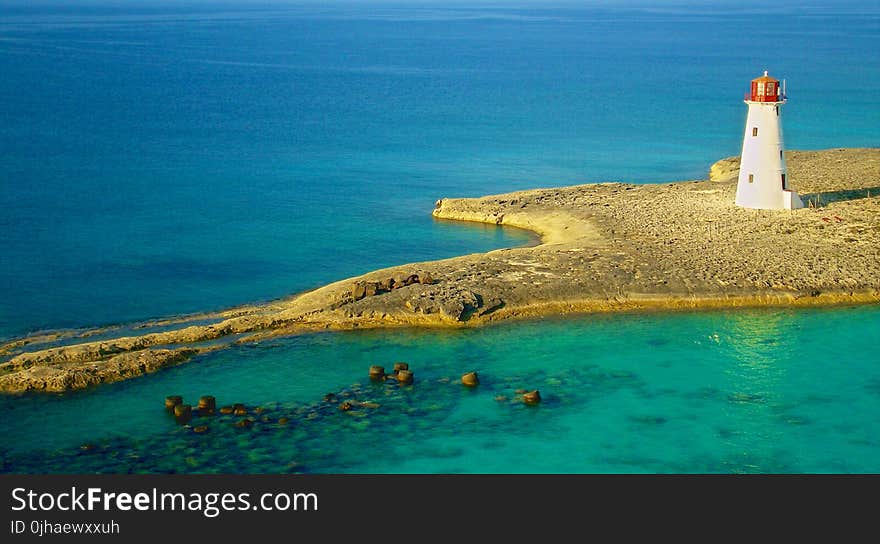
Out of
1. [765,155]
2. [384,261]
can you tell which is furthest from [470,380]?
[765,155]

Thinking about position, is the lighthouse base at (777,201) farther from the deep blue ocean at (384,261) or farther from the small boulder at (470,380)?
the small boulder at (470,380)

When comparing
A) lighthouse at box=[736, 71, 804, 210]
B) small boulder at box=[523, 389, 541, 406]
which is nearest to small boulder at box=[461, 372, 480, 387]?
small boulder at box=[523, 389, 541, 406]

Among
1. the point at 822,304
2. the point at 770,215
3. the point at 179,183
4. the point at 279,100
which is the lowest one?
the point at 822,304

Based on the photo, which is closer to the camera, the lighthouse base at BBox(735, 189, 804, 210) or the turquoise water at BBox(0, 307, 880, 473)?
the turquoise water at BBox(0, 307, 880, 473)

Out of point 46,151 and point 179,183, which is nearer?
point 179,183

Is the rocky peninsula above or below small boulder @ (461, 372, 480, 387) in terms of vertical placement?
above

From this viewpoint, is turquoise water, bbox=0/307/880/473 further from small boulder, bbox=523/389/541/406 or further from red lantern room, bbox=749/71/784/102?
red lantern room, bbox=749/71/784/102

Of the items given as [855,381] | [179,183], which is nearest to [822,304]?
[855,381]

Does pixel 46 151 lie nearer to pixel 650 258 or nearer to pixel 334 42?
pixel 650 258
